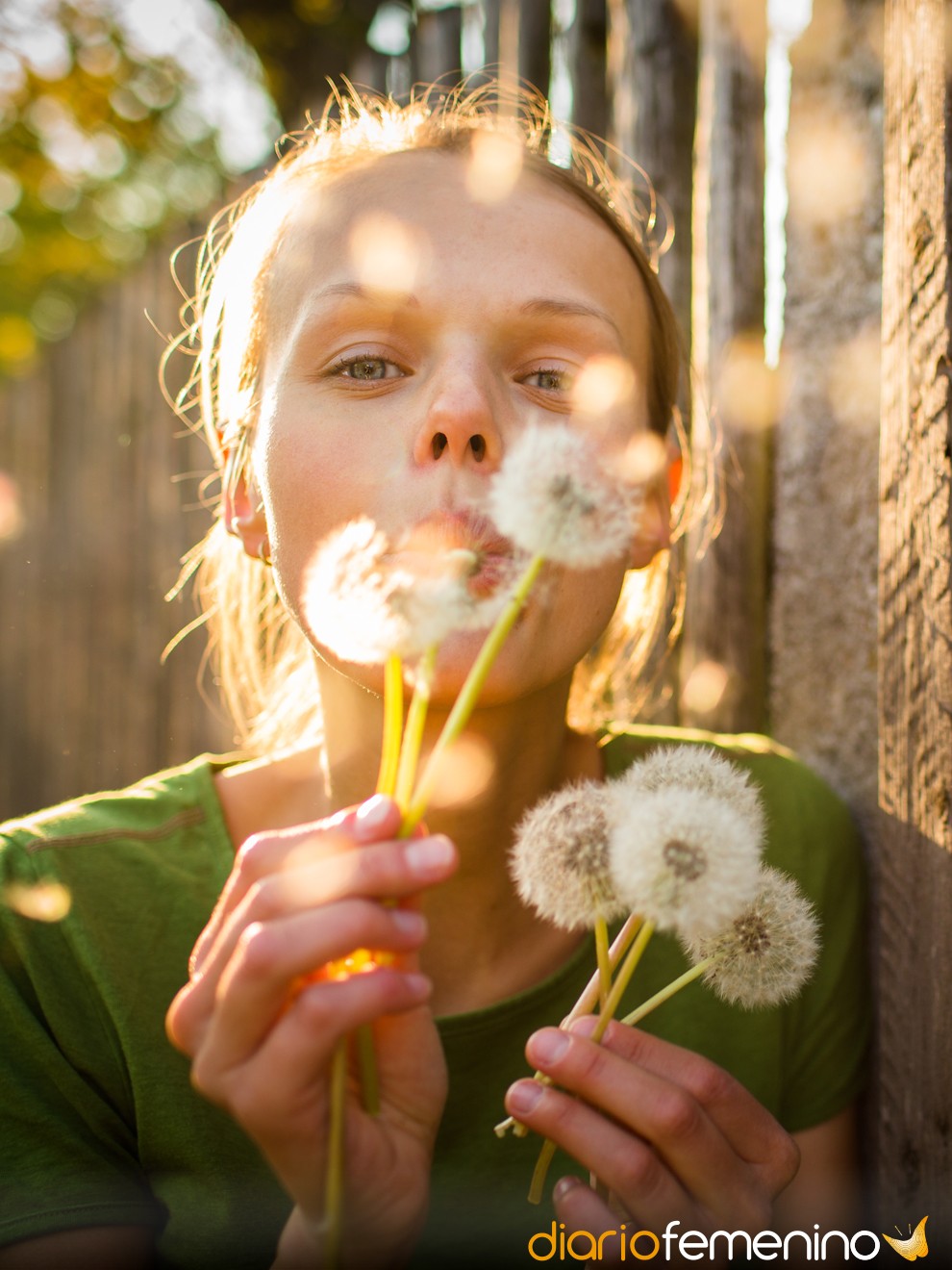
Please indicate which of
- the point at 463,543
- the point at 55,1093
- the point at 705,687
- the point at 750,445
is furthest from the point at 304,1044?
the point at 750,445

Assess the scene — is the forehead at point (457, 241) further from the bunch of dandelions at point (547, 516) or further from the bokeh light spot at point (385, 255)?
the bunch of dandelions at point (547, 516)

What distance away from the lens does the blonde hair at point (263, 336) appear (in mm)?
1673

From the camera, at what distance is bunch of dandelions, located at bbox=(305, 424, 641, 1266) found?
0.77 metres

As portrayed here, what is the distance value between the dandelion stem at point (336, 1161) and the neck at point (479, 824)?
0.78 meters

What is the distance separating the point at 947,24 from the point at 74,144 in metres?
6.94

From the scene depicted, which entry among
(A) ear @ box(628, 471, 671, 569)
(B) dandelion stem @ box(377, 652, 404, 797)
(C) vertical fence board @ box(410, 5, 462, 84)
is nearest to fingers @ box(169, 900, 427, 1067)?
(B) dandelion stem @ box(377, 652, 404, 797)

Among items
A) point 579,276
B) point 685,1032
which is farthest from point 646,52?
point 685,1032

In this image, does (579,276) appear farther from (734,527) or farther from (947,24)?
(734,527)

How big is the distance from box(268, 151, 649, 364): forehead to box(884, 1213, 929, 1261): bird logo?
4.49 feet

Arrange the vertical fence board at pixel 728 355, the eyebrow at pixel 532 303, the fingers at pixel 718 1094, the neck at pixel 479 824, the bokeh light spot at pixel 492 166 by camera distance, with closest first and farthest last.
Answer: the fingers at pixel 718 1094, the eyebrow at pixel 532 303, the bokeh light spot at pixel 492 166, the neck at pixel 479 824, the vertical fence board at pixel 728 355

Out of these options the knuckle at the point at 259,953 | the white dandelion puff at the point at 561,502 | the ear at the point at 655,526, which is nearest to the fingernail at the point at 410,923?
the knuckle at the point at 259,953

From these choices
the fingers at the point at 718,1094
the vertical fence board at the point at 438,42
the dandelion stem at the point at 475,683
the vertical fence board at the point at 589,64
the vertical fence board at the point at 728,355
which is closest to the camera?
the dandelion stem at the point at 475,683

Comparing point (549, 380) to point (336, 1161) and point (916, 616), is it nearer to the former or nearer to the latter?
point (916, 616)

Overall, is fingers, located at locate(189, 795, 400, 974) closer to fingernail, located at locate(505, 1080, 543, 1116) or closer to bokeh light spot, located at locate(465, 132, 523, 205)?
fingernail, located at locate(505, 1080, 543, 1116)
